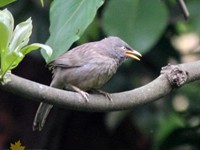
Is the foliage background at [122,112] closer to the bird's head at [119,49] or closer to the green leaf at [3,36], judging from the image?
the bird's head at [119,49]

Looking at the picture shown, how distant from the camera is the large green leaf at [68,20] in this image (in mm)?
2469

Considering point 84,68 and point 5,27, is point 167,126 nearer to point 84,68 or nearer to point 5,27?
point 84,68

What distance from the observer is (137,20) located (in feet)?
11.8

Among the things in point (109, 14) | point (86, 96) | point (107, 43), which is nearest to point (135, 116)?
point (107, 43)

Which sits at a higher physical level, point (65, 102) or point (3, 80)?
point (3, 80)

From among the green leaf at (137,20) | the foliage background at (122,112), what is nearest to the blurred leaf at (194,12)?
the foliage background at (122,112)

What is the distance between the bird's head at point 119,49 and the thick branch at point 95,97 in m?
0.76

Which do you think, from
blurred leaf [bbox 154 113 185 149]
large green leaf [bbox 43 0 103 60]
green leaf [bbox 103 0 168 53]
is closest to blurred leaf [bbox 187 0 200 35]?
green leaf [bbox 103 0 168 53]

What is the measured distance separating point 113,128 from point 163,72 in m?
1.91

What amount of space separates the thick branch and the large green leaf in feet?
0.69

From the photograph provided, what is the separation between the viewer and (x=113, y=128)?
4.67 m

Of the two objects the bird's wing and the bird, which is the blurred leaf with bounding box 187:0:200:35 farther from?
the bird's wing

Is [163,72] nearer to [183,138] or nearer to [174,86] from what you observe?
A: [174,86]

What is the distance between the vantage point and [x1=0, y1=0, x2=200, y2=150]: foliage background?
430 centimetres
